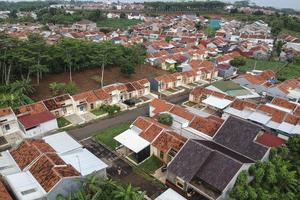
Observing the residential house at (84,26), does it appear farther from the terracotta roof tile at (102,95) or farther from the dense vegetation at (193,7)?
the dense vegetation at (193,7)

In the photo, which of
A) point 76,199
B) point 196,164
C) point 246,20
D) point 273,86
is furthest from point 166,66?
point 246,20

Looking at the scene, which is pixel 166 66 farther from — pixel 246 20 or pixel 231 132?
pixel 246 20

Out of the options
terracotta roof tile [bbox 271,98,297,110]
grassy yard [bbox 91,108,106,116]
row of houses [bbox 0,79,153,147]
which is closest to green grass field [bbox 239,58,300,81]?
terracotta roof tile [bbox 271,98,297,110]

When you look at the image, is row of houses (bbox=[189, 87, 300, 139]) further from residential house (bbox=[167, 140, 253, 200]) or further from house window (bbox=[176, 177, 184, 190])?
house window (bbox=[176, 177, 184, 190])

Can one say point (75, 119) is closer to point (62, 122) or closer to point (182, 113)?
point (62, 122)

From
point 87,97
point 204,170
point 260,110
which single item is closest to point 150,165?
point 204,170

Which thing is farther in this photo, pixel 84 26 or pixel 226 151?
pixel 84 26

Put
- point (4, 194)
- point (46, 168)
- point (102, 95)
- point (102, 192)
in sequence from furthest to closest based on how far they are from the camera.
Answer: point (102, 95), point (46, 168), point (102, 192), point (4, 194)
